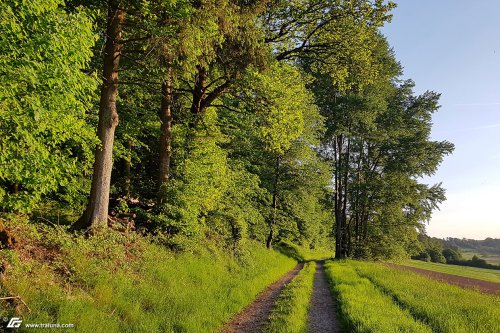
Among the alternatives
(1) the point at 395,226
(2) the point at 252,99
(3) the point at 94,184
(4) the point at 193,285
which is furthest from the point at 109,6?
(1) the point at 395,226

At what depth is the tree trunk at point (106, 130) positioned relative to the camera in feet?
30.3

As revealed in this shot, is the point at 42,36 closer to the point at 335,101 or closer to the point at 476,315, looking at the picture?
the point at 476,315

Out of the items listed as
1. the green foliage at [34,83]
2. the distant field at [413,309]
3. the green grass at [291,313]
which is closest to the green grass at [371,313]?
the distant field at [413,309]

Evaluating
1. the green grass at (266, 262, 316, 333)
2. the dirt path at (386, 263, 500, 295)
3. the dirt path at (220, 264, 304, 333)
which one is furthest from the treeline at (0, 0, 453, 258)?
the dirt path at (386, 263, 500, 295)

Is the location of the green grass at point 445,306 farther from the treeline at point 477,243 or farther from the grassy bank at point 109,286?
→ the treeline at point 477,243

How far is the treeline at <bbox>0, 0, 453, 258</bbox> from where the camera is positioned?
5.76 metres

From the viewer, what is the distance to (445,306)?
374 inches

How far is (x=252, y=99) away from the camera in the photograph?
1353cm

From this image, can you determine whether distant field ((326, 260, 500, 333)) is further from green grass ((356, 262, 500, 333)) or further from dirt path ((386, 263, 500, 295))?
dirt path ((386, 263, 500, 295))

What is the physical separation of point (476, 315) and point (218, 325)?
23.3 feet

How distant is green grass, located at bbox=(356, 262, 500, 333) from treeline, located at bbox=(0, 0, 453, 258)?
7.52m

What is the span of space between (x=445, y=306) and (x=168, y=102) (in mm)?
12421

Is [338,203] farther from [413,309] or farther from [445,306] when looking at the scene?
[413,309]

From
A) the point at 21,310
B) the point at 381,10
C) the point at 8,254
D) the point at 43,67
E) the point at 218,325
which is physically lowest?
the point at 218,325
